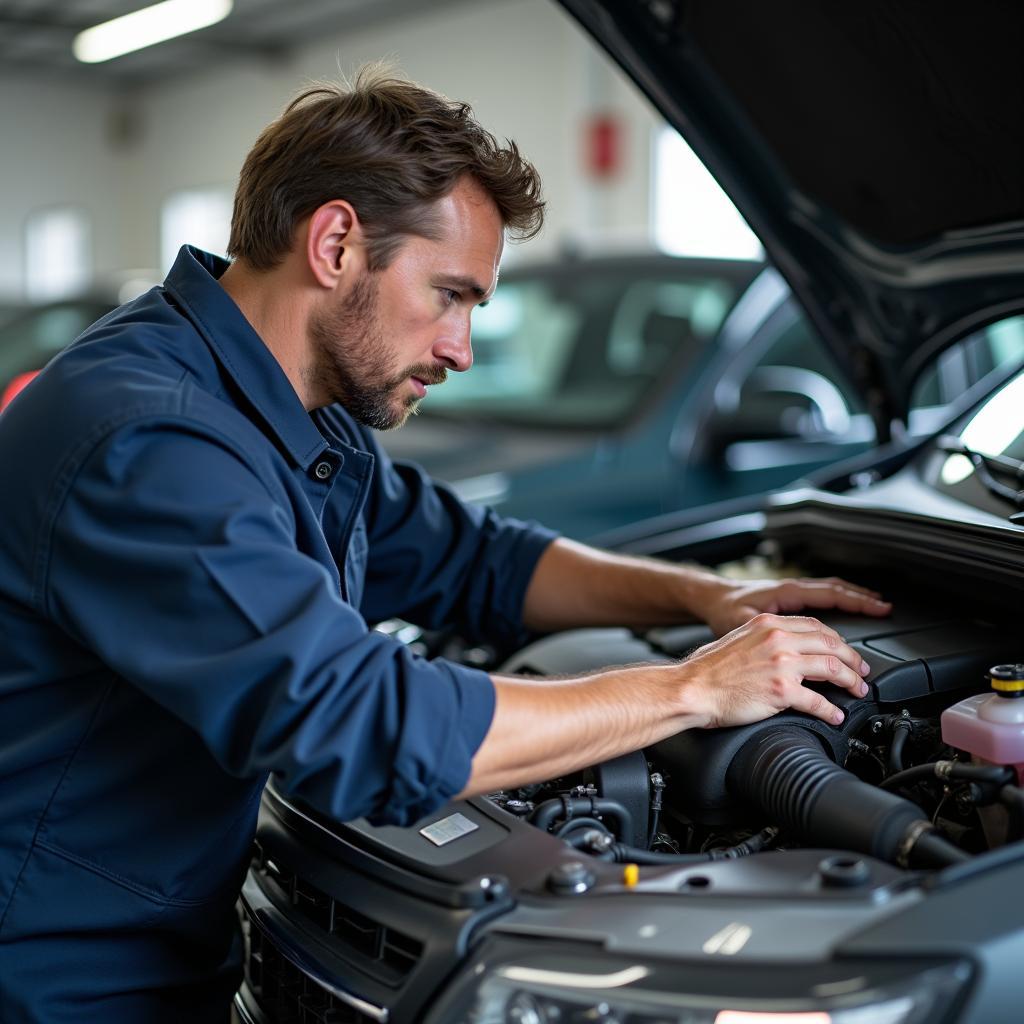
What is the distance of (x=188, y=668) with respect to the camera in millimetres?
1314

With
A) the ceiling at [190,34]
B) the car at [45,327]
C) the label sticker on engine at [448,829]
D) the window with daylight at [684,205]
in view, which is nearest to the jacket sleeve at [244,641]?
the label sticker on engine at [448,829]

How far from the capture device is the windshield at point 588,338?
3.89 meters

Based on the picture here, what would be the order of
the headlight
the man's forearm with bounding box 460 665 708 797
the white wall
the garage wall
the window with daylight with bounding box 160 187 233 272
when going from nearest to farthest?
1. the headlight
2. the man's forearm with bounding box 460 665 708 797
3. the white wall
4. the window with daylight with bounding box 160 187 233 272
5. the garage wall

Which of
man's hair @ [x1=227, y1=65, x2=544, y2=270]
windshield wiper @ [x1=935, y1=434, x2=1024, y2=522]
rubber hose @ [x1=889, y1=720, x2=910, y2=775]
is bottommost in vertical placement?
rubber hose @ [x1=889, y1=720, x2=910, y2=775]

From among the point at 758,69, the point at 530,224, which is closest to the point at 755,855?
the point at 530,224

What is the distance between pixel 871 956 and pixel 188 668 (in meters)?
0.69

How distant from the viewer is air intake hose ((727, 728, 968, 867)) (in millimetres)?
1335

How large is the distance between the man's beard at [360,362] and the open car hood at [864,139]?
0.78 metres

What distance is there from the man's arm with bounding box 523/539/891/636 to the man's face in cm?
56

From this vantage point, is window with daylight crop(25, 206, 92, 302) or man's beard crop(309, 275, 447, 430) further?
window with daylight crop(25, 206, 92, 302)

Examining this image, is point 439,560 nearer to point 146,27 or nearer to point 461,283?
point 461,283

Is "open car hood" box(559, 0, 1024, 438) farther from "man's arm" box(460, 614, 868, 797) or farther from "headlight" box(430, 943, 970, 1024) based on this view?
"headlight" box(430, 943, 970, 1024)

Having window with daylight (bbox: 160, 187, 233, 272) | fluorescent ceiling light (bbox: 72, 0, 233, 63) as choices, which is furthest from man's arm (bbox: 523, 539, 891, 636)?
window with daylight (bbox: 160, 187, 233, 272)

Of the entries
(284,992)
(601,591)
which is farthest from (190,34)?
(284,992)
